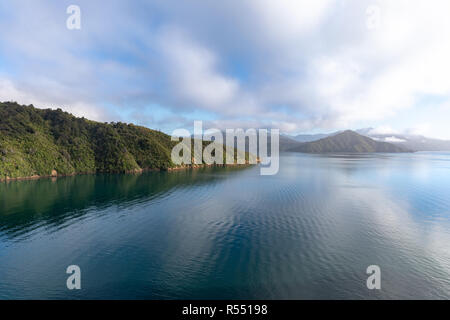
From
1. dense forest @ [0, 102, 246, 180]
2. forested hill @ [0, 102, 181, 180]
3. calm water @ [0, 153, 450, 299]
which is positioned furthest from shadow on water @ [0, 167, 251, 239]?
forested hill @ [0, 102, 181, 180]

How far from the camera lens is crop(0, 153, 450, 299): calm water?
23.0 m

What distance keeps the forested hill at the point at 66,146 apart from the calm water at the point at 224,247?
42971 mm

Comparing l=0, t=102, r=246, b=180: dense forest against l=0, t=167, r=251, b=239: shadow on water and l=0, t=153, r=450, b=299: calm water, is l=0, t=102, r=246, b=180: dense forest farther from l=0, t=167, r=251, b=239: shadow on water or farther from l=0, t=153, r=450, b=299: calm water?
l=0, t=153, r=450, b=299: calm water

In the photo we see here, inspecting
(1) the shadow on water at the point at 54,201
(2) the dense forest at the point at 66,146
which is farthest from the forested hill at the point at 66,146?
(1) the shadow on water at the point at 54,201

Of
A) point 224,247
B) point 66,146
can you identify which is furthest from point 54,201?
point 66,146

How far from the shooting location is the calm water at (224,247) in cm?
2295

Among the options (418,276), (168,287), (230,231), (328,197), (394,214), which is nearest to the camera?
(168,287)

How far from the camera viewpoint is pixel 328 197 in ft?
214

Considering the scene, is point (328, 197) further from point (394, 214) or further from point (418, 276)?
point (418, 276)

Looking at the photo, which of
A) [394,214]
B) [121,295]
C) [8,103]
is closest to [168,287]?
[121,295]

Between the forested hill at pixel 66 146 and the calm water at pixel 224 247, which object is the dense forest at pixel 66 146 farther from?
the calm water at pixel 224 247

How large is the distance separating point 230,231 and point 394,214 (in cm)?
4141

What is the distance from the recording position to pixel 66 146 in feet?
384
